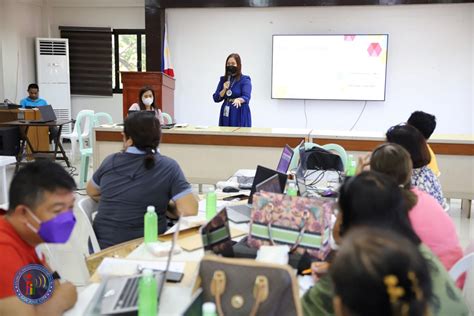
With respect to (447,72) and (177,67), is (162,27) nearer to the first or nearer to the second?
(177,67)

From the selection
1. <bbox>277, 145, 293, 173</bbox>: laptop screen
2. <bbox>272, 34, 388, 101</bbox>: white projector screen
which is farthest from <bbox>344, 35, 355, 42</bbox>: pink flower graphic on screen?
<bbox>277, 145, 293, 173</bbox>: laptop screen

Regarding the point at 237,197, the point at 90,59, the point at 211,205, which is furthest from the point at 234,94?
the point at 90,59

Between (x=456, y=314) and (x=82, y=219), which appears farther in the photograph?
(x=82, y=219)

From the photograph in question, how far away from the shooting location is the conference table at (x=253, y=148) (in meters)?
4.97

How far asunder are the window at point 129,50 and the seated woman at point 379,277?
8.84 m

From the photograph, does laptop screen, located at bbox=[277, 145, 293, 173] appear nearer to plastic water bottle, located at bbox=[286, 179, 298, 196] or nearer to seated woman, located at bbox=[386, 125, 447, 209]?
plastic water bottle, located at bbox=[286, 179, 298, 196]

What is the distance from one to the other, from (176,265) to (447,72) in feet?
23.8

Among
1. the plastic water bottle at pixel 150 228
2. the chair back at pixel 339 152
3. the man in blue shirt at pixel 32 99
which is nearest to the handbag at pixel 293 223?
the plastic water bottle at pixel 150 228

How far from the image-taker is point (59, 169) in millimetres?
1591

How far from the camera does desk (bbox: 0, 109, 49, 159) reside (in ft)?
24.6

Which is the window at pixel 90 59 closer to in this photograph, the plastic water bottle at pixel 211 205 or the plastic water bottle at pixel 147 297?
the plastic water bottle at pixel 211 205

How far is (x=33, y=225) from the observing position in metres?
1.49

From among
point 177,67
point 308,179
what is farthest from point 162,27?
point 308,179

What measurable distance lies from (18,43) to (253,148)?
5983mm
